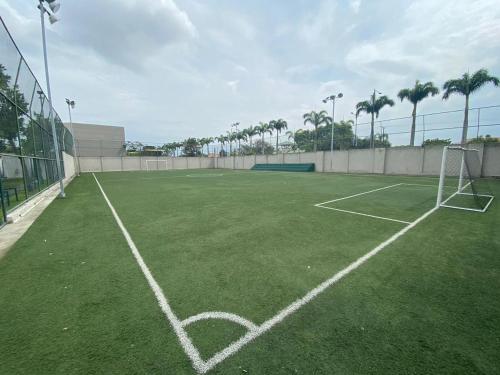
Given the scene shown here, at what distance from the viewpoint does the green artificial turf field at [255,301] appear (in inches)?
74.9

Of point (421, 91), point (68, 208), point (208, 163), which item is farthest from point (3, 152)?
point (208, 163)

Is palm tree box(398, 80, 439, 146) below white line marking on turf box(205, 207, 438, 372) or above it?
above

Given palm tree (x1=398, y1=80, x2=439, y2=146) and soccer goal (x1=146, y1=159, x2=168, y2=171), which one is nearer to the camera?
palm tree (x1=398, y1=80, x2=439, y2=146)

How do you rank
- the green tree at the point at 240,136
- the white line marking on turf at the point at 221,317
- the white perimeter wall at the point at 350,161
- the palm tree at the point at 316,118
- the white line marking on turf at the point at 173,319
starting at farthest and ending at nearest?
the green tree at the point at 240,136 → the palm tree at the point at 316,118 → the white perimeter wall at the point at 350,161 → the white line marking on turf at the point at 221,317 → the white line marking on turf at the point at 173,319

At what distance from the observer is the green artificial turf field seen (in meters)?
1.90

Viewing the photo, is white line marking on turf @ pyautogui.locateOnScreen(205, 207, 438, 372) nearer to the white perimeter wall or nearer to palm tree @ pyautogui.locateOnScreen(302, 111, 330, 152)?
the white perimeter wall

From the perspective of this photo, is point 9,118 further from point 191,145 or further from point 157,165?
point 191,145

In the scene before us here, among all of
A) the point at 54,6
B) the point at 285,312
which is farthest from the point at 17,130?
the point at 285,312

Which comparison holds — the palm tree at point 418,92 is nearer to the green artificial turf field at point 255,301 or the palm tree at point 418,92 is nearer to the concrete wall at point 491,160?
the concrete wall at point 491,160

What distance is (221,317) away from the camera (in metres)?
2.41

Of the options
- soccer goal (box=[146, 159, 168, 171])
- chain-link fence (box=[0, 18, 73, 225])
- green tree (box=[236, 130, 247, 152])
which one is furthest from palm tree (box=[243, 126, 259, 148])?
chain-link fence (box=[0, 18, 73, 225])

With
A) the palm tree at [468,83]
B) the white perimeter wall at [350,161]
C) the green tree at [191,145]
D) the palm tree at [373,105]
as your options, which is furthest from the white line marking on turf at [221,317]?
the green tree at [191,145]

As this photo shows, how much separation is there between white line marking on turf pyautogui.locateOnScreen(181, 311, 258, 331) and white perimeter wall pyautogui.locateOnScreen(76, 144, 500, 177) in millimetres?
23523

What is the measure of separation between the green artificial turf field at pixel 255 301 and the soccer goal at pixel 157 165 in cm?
3876
